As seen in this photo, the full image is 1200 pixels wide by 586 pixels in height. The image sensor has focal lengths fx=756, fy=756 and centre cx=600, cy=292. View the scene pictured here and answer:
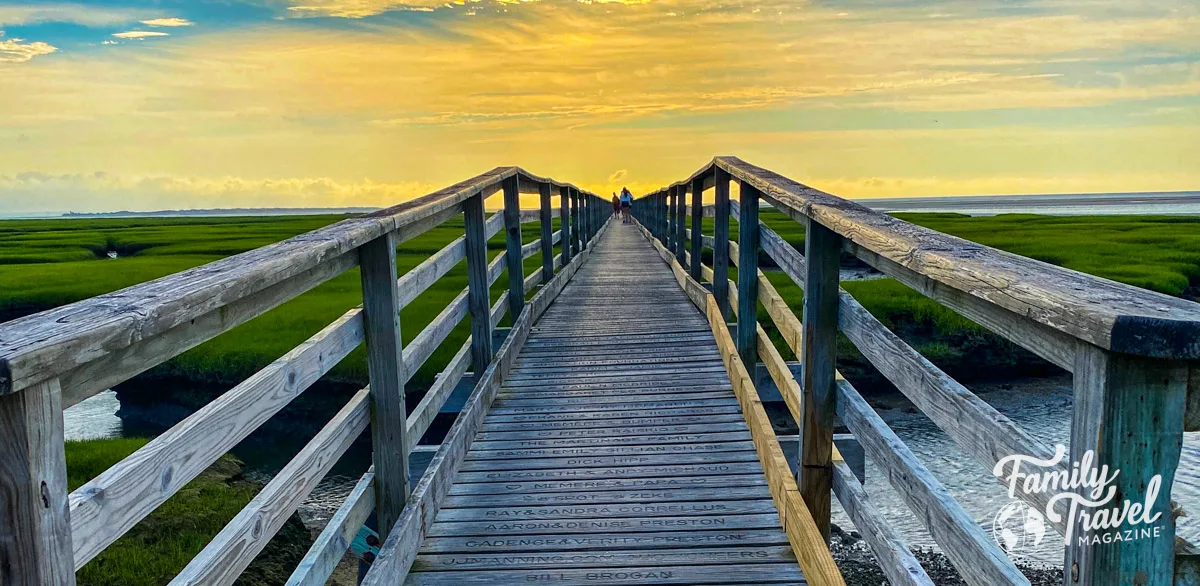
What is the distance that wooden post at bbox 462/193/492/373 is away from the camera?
512cm

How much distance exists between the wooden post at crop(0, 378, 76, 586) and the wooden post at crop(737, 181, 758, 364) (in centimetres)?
444

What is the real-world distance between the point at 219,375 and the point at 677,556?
11.9 m

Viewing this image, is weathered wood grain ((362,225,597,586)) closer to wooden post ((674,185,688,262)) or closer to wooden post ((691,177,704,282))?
wooden post ((691,177,704,282))

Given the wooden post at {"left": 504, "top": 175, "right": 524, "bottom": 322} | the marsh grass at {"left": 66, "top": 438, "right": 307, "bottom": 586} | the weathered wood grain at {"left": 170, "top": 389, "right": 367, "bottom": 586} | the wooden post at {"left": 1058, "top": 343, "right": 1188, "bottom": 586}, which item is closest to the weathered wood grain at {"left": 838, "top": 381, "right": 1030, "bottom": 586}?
the wooden post at {"left": 1058, "top": 343, "right": 1188, "bottom": 586}

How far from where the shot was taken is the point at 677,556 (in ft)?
10.6

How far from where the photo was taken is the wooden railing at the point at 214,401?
124 centimetres

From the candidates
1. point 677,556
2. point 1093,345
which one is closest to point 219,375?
point 677,556

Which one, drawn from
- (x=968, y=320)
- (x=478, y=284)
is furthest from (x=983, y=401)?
(x=968, y=320)

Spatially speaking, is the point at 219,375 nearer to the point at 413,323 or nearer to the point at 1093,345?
the point at 413,323

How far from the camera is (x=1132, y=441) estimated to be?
1331 millimetres

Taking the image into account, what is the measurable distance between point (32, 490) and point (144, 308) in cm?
40

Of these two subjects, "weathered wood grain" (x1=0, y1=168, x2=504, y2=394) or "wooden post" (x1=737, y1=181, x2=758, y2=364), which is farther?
"wooden post" (x1=737, y1=181, x2=758, y2=364)

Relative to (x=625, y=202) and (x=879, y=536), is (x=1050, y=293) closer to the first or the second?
(x=879, y=536)

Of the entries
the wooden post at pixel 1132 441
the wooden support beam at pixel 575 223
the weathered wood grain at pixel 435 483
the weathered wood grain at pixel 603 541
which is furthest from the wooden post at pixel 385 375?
the wooden support beam at pixel 575 223
